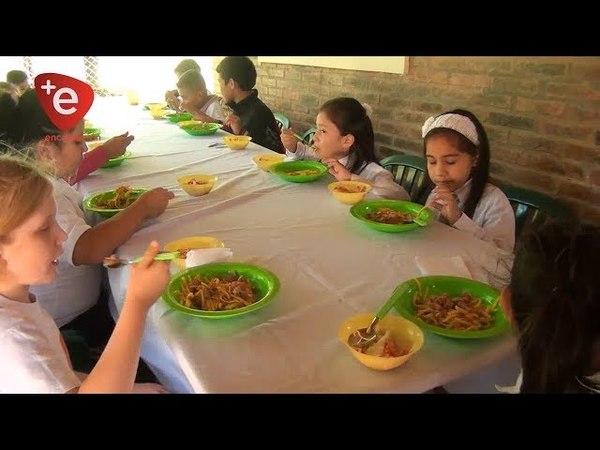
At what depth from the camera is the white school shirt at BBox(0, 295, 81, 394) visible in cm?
89

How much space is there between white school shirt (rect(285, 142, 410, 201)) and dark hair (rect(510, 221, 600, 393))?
1026 mm

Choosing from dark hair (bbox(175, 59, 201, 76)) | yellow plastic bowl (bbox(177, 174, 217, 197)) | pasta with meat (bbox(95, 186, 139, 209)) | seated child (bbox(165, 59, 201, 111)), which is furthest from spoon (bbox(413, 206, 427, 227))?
dark hair (bbox(175, 59, 201, 76))

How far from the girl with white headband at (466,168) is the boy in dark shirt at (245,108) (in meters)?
1.37

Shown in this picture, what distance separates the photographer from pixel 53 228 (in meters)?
1.04

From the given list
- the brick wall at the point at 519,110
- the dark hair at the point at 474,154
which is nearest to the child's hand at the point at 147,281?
the dark hair at the point at 474,154

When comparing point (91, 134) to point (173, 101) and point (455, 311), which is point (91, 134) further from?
point (455, 311)

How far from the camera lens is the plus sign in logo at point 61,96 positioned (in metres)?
1.42

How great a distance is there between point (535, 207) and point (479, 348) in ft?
3.43

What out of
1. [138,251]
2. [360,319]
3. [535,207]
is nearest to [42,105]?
[138,251]

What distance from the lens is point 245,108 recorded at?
10.2ft

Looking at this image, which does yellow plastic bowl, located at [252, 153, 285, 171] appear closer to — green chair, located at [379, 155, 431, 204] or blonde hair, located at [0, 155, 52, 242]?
green chair, located at [379, 155, 431, 204]

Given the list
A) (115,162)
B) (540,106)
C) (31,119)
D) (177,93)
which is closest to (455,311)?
(31,119)

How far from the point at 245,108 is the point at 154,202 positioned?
1.70 meters

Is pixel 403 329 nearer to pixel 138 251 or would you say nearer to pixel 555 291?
pixel 555 291
